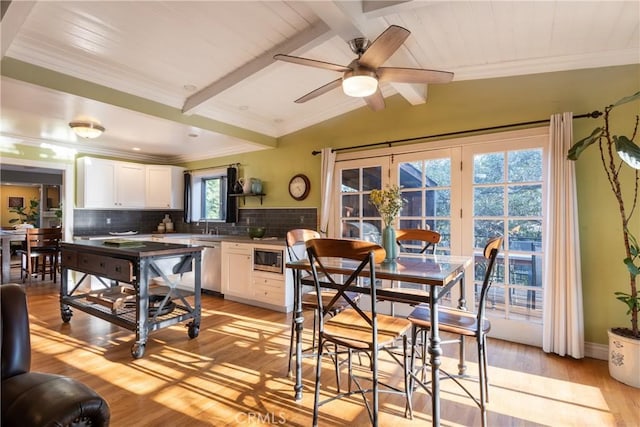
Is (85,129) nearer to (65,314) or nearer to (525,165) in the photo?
(65,314)

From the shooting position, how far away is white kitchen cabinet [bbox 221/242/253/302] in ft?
14.0

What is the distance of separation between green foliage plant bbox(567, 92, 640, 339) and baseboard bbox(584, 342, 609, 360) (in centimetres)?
30

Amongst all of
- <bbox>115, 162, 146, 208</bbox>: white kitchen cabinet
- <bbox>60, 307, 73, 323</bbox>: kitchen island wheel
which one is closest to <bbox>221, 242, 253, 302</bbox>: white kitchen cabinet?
<bbox>60, 307, 73, 323</bbox>: kitchen island wheel

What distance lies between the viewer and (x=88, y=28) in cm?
231

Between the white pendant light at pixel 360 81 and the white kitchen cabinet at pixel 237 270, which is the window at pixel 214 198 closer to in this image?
the white kitchen cabinet at pixel 237 270

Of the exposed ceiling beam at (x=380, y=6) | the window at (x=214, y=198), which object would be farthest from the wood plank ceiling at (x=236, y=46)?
the window at (x=214, y=198)

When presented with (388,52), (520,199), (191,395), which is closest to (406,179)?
(520,199)

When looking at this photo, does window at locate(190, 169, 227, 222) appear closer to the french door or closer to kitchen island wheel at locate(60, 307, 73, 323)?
kitchen island wheel at locate(60, 307, 73, 323)

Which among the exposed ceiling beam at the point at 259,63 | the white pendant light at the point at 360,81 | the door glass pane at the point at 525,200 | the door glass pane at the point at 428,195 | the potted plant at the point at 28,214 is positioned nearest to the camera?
the white pendant light at the point at 360,81

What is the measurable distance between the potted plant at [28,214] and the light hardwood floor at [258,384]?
847cm

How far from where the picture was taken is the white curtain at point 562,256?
268 cm

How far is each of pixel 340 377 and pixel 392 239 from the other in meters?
1.12

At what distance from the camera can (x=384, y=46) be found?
1820 millimetres

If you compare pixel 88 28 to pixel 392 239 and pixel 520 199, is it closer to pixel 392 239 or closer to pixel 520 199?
pixel 392 239
